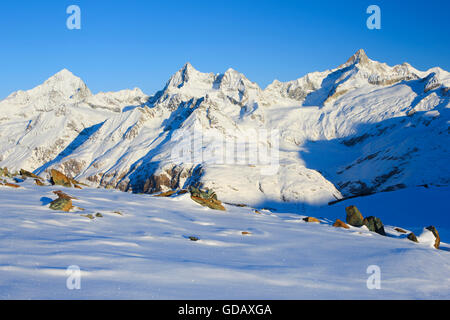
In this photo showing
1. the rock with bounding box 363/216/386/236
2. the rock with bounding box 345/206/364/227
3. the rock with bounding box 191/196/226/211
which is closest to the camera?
the rock with bounding box 363/216/386/236

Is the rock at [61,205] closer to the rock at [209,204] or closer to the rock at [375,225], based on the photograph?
the rock at [209,204]

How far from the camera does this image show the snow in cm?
624

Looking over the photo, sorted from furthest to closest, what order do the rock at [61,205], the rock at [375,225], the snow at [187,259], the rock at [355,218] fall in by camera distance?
1. the rock at [355,218]
2. the rock at [375,225]
3. the rock at [61,205]
4. the snow at [187,259]

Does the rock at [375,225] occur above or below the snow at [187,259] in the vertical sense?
below

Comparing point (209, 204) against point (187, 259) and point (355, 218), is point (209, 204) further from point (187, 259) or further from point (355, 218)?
point (187, 259)

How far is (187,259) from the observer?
8578 millimetres

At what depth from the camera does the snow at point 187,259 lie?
6238mm

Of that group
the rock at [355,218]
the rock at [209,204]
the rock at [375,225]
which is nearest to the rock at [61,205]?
the rock at [209,204]

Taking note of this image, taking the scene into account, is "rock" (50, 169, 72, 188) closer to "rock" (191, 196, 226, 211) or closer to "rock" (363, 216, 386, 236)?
"rock" (191, 196, 226, 211)

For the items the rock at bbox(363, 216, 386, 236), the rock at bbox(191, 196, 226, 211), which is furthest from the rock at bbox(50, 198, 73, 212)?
the rock at bbox(363, 216, 386, 236)

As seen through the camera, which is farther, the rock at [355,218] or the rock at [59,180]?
the rock at [59,180]

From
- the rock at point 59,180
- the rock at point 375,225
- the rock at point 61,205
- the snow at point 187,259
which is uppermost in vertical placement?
the rock at point 59,180

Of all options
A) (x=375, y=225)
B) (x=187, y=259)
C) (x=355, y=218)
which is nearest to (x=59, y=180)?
(x=187, y=259)
